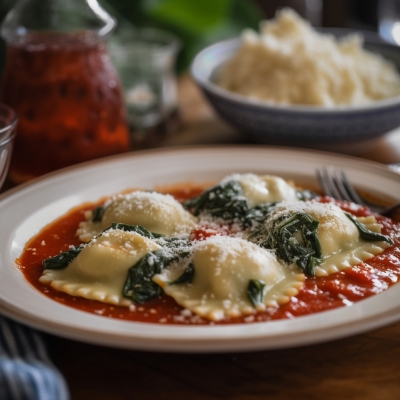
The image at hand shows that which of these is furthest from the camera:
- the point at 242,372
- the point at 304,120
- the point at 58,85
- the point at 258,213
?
the point at 304,120

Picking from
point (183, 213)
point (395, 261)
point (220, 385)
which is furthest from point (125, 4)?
point (220, 385)

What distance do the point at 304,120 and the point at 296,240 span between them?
224 cm

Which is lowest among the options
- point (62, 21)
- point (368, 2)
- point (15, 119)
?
point (368, 2)

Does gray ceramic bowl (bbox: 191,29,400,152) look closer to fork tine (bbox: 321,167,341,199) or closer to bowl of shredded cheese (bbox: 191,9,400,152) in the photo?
bowl of shredded cheese (bbox: 191,9,400,152)

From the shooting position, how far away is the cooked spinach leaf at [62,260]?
3.67 metres

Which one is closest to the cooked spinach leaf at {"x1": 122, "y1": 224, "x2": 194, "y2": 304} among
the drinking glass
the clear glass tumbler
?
the clear glass tumbler

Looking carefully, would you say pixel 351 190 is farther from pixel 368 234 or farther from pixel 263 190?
pixel 368 234

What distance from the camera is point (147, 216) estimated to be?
161 inches

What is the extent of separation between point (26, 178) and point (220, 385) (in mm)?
3254

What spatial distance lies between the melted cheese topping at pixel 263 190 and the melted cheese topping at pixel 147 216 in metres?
0.49

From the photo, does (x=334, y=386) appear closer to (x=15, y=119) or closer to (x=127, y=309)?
(x=127, y=309)

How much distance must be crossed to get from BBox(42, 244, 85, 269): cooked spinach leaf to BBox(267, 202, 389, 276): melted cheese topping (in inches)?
50.3

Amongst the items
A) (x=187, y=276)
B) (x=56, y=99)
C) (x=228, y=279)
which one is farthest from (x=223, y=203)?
(x=56, y=99)

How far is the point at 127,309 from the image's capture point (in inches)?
128
